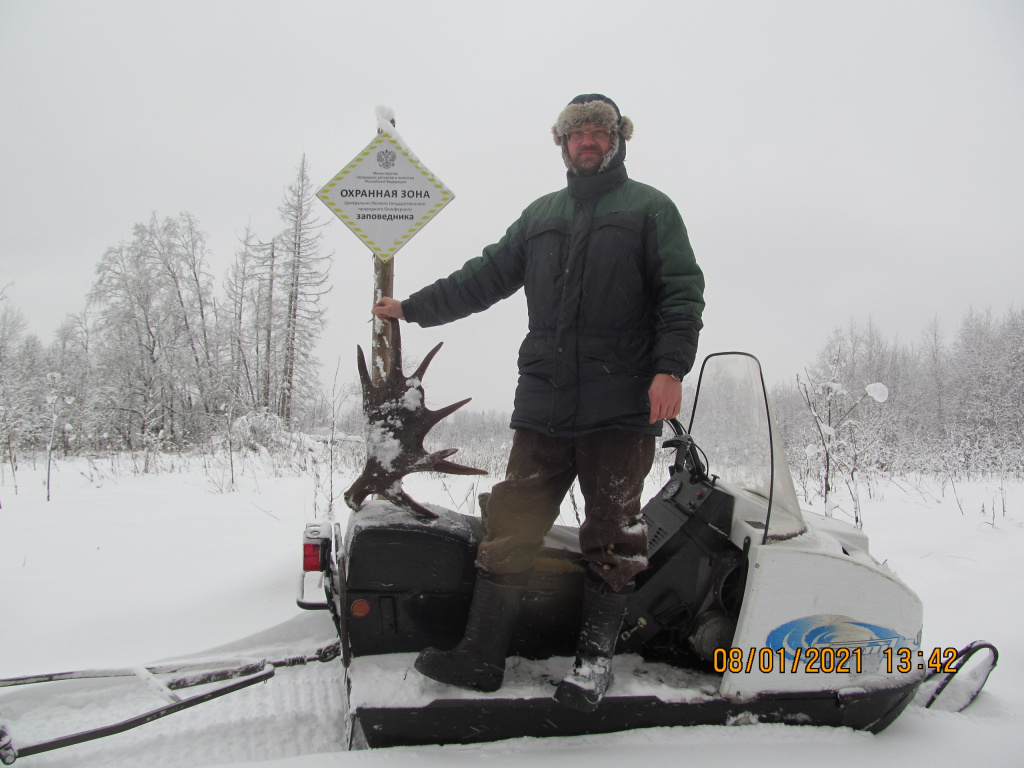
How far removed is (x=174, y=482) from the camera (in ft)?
19.7

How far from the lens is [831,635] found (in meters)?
1.68

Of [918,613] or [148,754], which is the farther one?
[918,613]

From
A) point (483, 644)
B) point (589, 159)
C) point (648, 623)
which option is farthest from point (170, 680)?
point (589, 159)

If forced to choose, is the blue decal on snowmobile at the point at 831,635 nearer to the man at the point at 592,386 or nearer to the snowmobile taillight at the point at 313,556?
the man at the point at 592,386

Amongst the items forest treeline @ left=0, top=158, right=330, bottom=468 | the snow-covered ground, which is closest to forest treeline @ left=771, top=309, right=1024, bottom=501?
the snow-covered ground

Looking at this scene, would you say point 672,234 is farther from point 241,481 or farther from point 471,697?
point 241,481

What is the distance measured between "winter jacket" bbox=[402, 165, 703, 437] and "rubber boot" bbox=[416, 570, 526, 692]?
19.8 inches

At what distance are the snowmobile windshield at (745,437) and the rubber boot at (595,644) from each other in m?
0.53

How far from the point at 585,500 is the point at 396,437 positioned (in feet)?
2.17

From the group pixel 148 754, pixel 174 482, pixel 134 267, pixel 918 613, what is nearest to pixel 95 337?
pixel 134 267

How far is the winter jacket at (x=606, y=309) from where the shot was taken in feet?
5.43

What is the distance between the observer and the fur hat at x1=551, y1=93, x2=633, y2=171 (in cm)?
179

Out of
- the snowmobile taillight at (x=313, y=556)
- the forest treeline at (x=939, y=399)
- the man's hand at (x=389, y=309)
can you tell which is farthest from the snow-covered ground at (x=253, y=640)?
the forest treeline at (x=939, y=399)

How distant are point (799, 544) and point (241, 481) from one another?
19.6 ft
